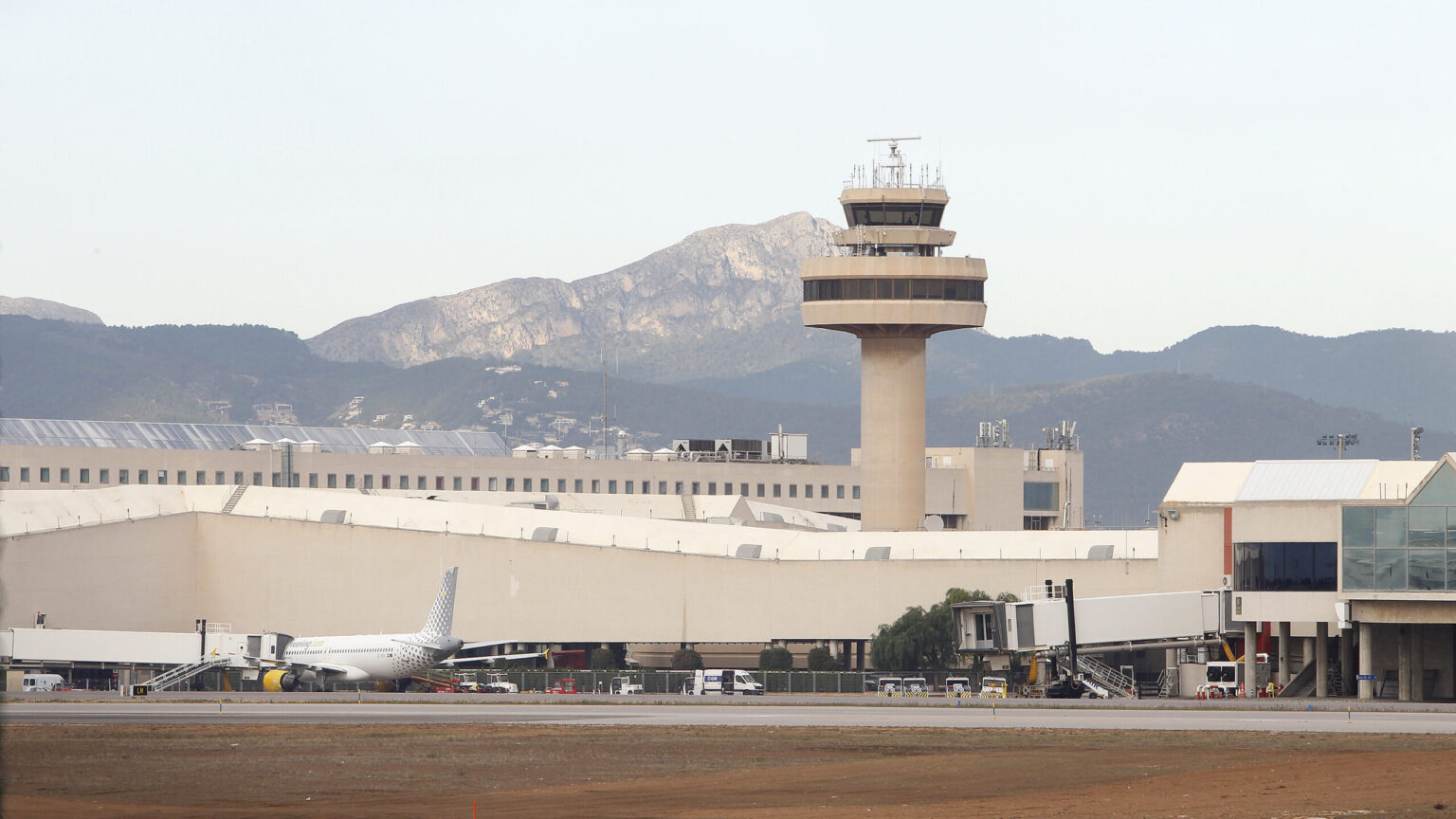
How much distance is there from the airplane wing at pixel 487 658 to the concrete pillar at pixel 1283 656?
44744mm

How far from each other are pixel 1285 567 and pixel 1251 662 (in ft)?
16.9

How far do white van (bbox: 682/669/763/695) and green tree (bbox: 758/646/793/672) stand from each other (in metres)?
13.4

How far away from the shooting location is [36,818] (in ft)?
133

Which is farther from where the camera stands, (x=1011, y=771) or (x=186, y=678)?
(x=186, y=678)

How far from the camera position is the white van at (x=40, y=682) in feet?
347

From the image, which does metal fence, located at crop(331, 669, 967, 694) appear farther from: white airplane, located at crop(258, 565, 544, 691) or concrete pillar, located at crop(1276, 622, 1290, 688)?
concrete pillar, located at crop(1276, 622, 1290, 688)

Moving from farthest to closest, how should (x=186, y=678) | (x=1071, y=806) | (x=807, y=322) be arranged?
(x=807, y=322), (x=186, y=678), (x=1071, y=806)

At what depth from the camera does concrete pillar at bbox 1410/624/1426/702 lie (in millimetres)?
85125

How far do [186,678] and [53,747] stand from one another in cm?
5209

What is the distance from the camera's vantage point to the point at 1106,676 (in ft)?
338

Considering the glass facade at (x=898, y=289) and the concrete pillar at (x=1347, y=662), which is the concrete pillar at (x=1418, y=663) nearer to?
the concrete pillar at (x=1347, y=662)

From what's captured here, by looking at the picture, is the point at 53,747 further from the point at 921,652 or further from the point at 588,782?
the point at 921,652

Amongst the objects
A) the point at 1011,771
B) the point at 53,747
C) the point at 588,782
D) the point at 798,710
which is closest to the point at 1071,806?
the point at 1011,771

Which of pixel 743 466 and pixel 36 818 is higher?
pixel 743 466
